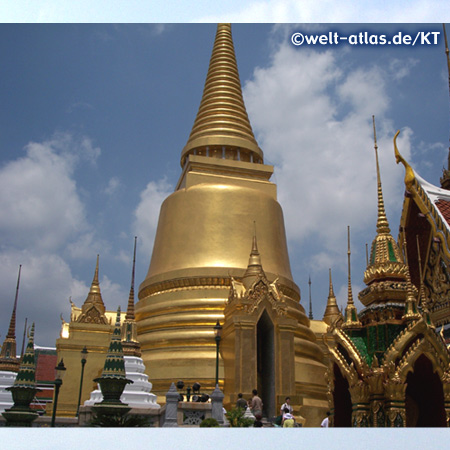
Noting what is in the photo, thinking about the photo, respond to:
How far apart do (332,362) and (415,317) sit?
4.80 feet

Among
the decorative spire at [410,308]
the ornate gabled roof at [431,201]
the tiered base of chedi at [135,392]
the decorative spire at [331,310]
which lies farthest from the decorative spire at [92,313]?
the decorative spire at [410,308]

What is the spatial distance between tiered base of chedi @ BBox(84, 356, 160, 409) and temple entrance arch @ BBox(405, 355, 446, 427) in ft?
14.8

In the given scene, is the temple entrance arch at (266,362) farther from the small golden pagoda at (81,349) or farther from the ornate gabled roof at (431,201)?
the ornate gabled roof at (431,201)

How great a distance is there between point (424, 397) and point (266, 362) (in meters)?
6.50

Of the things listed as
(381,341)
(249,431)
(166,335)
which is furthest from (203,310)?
(249,431)

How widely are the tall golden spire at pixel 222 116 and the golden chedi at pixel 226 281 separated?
0.16 ft

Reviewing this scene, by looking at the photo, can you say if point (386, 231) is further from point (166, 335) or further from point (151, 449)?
point (166, 335)

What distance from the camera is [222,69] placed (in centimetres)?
2247

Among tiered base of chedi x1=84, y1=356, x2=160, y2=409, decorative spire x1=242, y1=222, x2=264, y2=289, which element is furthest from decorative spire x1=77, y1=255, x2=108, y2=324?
tiered base of chedi x1=84, y1=356, x2=160, y2=409

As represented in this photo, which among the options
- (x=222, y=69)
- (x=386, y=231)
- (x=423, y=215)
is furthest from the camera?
(x=222, y=69)

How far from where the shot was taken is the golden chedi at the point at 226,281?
14.5 meters

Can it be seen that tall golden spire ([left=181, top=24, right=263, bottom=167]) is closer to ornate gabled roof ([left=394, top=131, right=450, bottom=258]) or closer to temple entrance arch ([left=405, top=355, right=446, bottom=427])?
ornate gabled roof ([left=394, top=131, right=450, bottom=258])

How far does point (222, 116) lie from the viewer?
21062mm

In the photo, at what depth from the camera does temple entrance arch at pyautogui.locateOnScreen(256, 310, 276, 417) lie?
46.5 ft
